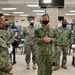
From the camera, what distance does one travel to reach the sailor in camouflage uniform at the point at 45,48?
11.5 feet

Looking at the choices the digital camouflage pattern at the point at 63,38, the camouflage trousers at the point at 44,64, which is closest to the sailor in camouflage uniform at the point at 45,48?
the camouflage trousers at the point at 44,64

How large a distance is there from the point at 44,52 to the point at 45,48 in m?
0.08

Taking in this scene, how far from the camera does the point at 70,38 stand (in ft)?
18.4

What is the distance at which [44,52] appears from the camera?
350 cm

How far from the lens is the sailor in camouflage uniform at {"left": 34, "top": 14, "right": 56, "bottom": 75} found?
3.50 meters

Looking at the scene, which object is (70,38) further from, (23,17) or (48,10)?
(23,17)

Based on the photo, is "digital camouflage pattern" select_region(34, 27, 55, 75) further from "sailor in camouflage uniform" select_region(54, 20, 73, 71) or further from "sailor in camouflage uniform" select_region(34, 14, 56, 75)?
"sailor in camouflage uniform" select_region(54, 20, 73, 71)

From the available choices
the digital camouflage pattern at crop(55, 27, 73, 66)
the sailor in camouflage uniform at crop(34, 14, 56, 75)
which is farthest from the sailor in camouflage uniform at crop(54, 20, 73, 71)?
the sailor in camouflage uniform at crop(34, 14, 56, 75)

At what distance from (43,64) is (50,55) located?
0.23 meters

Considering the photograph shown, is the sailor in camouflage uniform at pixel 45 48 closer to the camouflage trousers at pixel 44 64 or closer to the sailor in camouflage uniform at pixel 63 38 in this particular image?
the camouflage trousers at pixel 44 64

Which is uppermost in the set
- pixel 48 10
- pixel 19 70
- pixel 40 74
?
pixel 48 10

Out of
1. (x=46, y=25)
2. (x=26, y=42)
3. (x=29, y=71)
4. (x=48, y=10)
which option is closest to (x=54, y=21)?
(x=48, y=10)

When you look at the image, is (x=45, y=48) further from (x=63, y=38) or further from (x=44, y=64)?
(x=63, y=38)

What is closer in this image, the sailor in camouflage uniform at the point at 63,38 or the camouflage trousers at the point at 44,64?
the camouflage trousers at the point at 44,64
